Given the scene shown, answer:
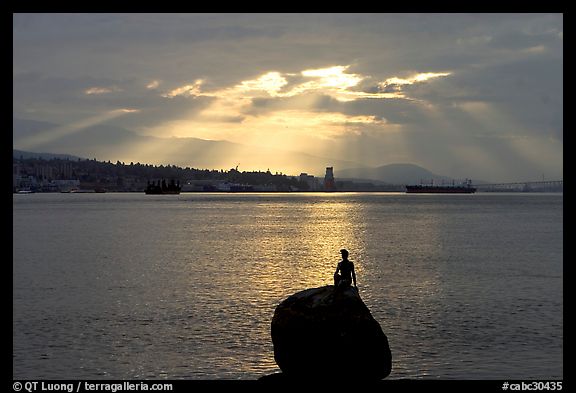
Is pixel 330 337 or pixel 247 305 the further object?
pixel 247 305

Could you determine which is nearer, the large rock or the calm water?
the large rock

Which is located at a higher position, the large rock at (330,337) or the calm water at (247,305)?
the large rock at (330,337)

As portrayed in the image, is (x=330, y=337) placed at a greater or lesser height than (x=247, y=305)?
greater

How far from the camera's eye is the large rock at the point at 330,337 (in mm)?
15578

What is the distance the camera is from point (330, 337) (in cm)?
1554

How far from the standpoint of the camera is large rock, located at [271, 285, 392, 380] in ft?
51.1

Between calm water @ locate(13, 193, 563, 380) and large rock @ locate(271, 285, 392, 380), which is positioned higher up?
large rock @ locate(271, 285, 392, 380)

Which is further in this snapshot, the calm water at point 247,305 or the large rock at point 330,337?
the calm water at point 247,305

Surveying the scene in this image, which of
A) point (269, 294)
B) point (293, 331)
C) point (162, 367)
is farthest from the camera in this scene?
point (269, 294)

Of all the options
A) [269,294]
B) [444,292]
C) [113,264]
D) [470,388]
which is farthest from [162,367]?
[113,264]

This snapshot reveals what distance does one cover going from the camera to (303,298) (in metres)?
16.0
